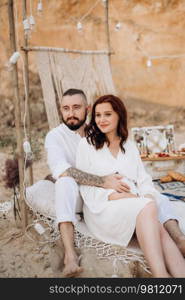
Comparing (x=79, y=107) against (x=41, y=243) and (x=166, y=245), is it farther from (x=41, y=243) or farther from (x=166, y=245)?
(x=166, y=245)

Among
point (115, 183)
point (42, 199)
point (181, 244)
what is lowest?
point (181, 244)

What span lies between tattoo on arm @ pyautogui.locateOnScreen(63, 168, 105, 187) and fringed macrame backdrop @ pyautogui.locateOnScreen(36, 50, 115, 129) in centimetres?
86

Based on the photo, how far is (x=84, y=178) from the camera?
1661 mm

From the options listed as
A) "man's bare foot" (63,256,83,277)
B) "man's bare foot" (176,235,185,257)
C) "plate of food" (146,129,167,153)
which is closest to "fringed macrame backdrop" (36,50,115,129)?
"plate of food" (146,129,167,153)

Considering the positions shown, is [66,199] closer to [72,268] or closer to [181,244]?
[72,268]

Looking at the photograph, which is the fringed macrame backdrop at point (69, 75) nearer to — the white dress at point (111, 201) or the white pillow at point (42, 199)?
the white pillow at point (42, 199)

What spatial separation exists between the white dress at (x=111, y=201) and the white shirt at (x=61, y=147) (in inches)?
5.9

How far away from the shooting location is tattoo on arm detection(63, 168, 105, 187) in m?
1.62

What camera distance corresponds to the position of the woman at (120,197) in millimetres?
1316

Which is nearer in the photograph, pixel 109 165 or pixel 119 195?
pixel 119 195

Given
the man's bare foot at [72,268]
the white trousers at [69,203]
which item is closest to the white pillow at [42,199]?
the white trousers at [69,203]

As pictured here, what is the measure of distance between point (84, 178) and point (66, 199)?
0.46ft

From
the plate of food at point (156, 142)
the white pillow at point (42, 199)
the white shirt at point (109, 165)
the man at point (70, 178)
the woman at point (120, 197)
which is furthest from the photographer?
the plate of food at point (156, 142)

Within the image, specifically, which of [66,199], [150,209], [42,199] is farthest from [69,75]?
[150,209]
